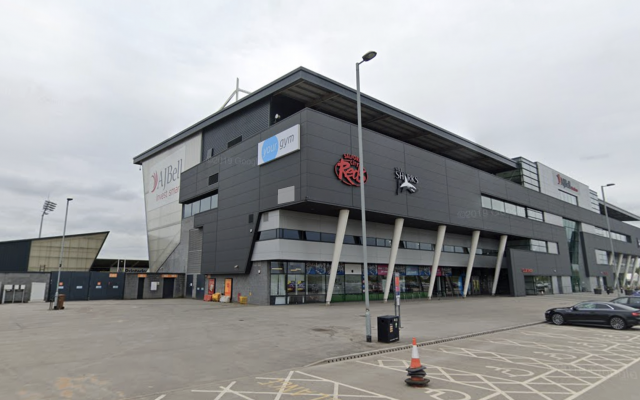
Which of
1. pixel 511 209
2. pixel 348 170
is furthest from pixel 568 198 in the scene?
pixel 348 170

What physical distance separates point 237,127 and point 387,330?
3142 cm

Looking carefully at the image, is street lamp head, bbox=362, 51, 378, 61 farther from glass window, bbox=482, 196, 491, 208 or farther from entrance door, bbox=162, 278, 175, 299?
entrance door, bbox=162, 278, 175, 299

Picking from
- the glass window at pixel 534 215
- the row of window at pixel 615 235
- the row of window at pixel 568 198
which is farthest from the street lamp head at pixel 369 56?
the row of window at pixel 615 235

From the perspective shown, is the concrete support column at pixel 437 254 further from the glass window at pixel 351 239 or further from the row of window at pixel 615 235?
the row of window at pixel 615 235

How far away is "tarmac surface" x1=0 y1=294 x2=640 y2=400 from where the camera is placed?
26.0ft

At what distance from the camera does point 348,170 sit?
3139cm

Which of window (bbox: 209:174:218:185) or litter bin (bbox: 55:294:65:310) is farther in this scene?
window (bbox: 209:174:218:185)

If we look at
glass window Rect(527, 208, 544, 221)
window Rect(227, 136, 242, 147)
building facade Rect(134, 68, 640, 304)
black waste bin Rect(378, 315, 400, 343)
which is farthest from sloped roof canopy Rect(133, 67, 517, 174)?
black waste bin Rect(378, 315, 400, 343)

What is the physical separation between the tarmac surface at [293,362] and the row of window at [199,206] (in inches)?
906

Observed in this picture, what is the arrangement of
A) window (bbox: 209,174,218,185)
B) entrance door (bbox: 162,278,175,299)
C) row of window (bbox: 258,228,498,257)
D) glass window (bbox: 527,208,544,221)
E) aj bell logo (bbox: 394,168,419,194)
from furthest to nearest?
glass window (bbox: 527,208,544,221), entrance door (bbox: 162,278,175,299), window (bbox: 209,174,218,185), aj bell logo (bbox: 394,168,419,194), row of window (bbox: 258,228,498,257)

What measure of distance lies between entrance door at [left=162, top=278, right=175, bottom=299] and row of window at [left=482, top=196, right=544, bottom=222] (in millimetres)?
39300

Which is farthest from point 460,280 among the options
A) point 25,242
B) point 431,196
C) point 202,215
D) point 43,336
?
point 25,242

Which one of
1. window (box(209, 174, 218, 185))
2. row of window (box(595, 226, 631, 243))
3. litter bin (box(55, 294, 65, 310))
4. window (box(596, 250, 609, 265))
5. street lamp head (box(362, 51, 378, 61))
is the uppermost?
window (box(209, 174, 218, 185))

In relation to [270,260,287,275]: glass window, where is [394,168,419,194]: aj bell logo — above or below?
above
